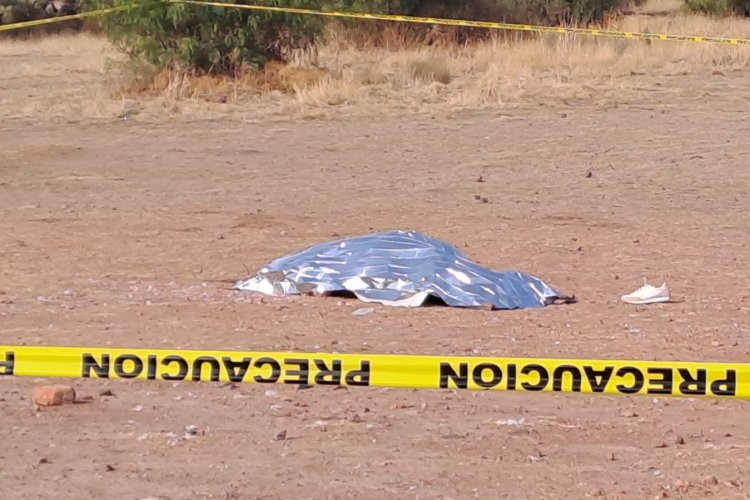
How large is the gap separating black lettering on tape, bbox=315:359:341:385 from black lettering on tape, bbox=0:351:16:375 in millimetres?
1250

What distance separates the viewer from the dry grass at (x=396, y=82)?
19109 millimetres

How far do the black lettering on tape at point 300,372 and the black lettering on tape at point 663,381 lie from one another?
125cm

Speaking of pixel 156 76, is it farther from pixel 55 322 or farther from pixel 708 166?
pixel 55 322

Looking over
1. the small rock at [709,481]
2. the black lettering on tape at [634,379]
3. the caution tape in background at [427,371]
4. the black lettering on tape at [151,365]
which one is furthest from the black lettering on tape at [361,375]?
the small rock at [709,481]

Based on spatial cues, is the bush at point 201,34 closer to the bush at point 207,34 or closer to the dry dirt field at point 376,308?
the bush at point 207,34

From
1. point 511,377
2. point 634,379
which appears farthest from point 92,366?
point 634,379

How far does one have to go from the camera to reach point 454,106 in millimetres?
18797

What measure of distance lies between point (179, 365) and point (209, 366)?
21 centimetres

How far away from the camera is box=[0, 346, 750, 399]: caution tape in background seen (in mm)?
5047

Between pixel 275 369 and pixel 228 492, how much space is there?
62 centimetres

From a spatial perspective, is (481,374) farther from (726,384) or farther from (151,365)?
(151,365)

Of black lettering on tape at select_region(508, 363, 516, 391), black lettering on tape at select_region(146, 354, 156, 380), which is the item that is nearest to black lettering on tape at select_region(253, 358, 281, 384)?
black lettering on tape at select_region(146, 354, 156, 380)

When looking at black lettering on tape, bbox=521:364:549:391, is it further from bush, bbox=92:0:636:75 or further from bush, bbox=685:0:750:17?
bush, bbox=685:0:750:17

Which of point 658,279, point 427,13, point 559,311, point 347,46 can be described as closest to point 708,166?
point 658,279
